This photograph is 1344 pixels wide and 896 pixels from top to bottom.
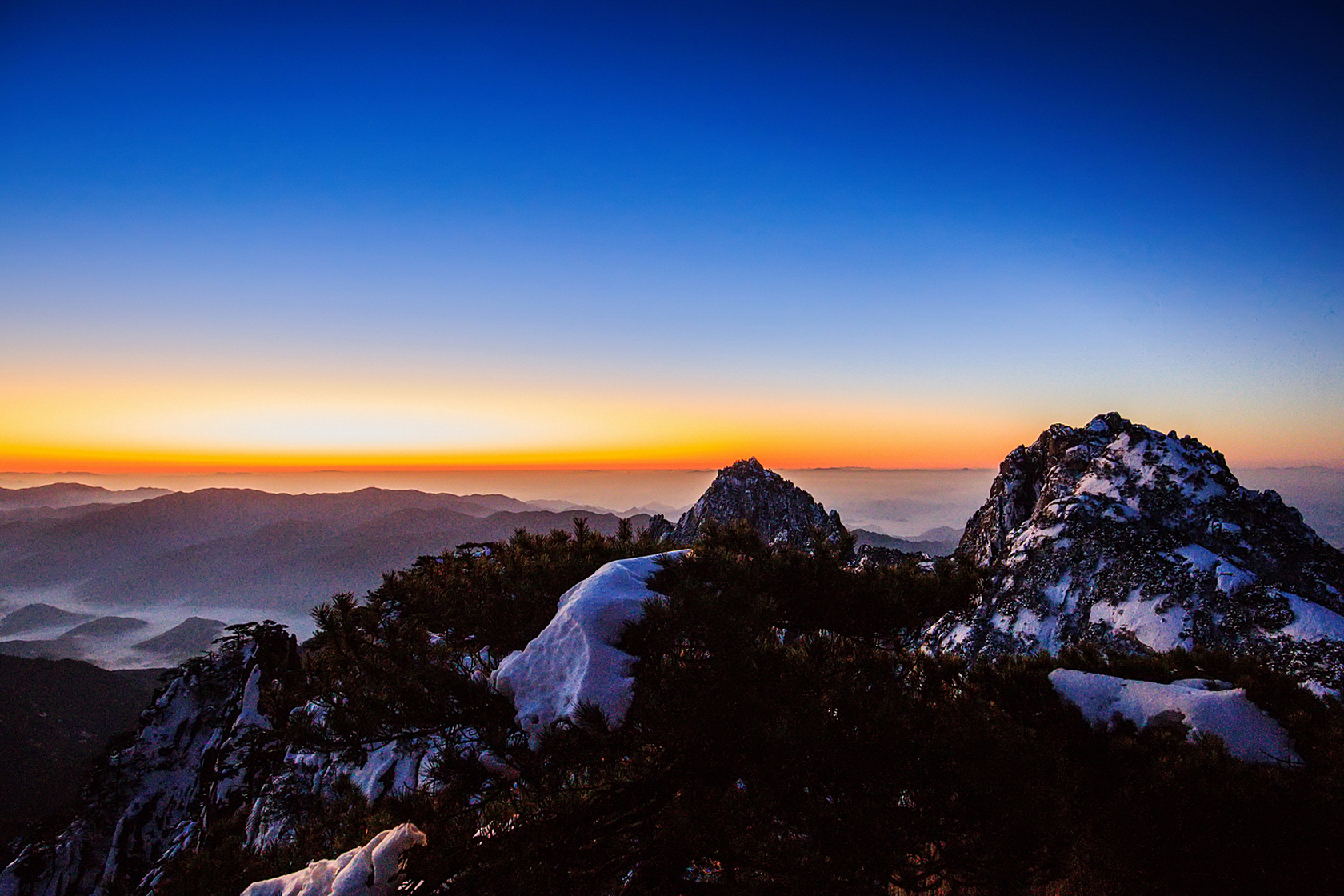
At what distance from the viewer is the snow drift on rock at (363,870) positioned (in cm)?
414

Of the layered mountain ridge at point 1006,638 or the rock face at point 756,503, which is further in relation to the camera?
the rock face at point 756,503

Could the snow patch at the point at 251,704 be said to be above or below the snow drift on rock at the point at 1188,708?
below

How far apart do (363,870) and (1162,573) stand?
957 cm

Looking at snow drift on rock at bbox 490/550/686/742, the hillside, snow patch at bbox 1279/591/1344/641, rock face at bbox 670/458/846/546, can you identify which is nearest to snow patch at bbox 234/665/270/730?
snow drift on rock at bbox 490/550/686/742

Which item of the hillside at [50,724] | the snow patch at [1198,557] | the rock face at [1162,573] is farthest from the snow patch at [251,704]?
the hillside at [50,724]

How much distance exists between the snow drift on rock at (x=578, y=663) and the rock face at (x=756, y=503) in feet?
58.9

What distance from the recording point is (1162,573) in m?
7.57

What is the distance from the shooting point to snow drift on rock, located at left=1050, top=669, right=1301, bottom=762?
4.19 meters

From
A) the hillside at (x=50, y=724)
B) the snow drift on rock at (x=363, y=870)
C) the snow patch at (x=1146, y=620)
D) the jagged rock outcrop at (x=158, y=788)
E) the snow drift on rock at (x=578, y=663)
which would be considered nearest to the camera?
the snow drift on rock at (x=363, y=870)

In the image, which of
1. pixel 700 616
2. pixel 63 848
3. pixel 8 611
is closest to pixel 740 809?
pixel 700 616

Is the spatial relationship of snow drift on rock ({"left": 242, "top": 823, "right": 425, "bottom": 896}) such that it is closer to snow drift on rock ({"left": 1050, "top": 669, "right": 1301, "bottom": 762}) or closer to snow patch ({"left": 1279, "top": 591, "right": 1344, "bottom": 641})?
snow drift on rock ({"left": 1050, "top": 669, "right": 1301, "bottom": 762})

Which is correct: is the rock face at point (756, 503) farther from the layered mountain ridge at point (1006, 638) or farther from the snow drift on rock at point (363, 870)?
the snow drift on rock at point (363, 870)

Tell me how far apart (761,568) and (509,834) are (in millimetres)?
3753

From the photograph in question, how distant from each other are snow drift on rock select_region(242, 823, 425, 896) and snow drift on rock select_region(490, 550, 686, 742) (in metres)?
1.13
